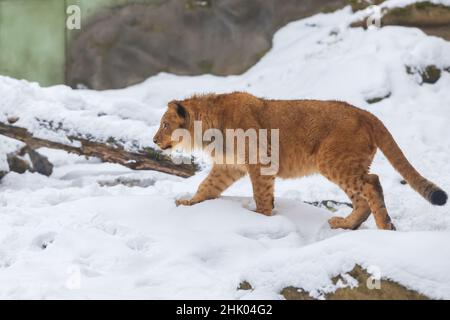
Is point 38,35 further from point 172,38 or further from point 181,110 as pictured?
point 181,110

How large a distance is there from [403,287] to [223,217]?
1.99 metres

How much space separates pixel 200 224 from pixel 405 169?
73.0 inches

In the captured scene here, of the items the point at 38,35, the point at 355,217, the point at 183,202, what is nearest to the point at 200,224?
the point at 183,202

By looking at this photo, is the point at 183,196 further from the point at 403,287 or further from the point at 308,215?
the point at 403,287

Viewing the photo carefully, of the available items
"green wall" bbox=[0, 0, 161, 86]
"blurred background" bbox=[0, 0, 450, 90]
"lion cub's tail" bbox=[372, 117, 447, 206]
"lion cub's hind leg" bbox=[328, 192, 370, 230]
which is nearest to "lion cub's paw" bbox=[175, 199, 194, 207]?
"lion cub's hind leg" bbox=[328, 192, 370, 230]

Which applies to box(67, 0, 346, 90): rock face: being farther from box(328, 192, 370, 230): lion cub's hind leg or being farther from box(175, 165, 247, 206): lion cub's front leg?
box(328, 192, 370, 230): lion cub's hind leg

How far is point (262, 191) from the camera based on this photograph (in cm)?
629

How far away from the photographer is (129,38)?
48.7 feet

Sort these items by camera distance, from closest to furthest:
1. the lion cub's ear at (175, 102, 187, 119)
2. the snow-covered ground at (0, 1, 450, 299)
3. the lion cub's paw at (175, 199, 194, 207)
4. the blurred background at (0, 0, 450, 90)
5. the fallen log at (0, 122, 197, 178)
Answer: the snow-covered ground at (0, 1, 450, 299), the lion cub's paw at (175, 199, 194, 207), the lion cub's ear at (175, 102, 187, 119), the fallen log at (0, 122, 197, 178), the blurred background at (0, 0, 450, 90)

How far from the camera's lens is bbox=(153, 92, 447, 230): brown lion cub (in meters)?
6.00

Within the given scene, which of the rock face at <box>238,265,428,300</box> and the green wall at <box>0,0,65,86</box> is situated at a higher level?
the rock face at <box>238,265,428,300</box>

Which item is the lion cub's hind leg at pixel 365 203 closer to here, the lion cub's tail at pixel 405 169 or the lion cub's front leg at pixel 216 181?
the lion cub's tail at pixel 405 169
